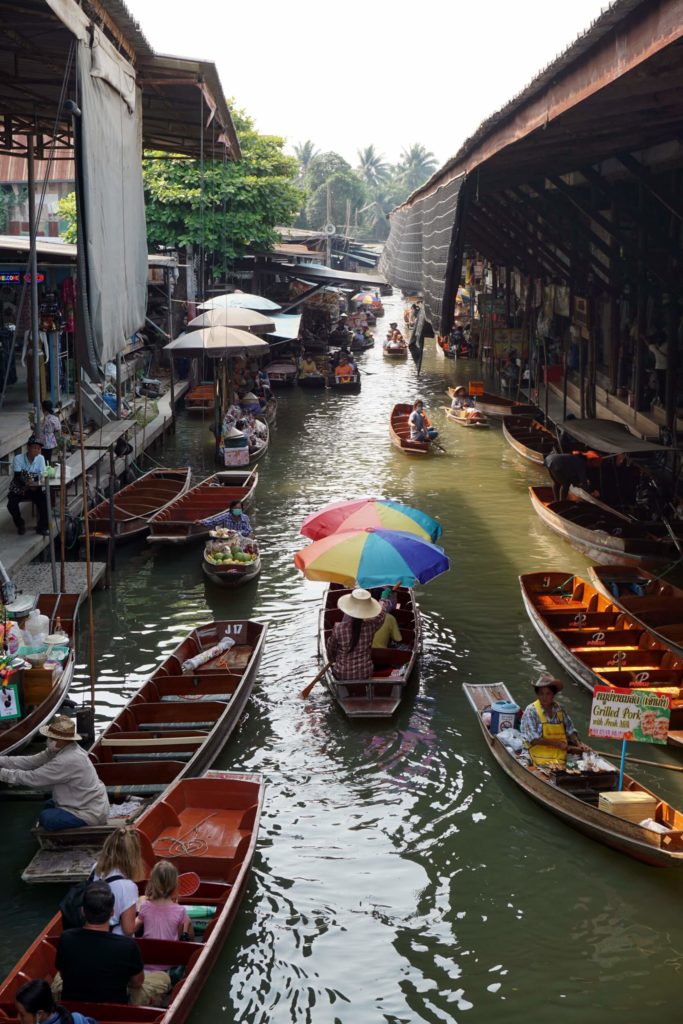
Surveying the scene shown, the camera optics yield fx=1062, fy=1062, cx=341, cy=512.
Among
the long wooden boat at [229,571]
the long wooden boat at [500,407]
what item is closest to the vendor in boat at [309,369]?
the long wooden boat at [500,407]

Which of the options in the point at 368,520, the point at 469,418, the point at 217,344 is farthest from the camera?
the point at 469,418

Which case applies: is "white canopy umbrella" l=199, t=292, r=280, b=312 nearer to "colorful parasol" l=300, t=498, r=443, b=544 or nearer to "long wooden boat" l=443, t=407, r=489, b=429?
"long wooden boat" l=443, t=407, r=489, b=429

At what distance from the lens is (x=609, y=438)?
1758cm

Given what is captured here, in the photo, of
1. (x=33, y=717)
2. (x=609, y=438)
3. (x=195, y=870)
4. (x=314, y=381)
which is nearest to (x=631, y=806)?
(x=195, y=870)

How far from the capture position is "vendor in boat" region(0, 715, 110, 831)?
834cm

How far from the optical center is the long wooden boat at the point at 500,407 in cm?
3067

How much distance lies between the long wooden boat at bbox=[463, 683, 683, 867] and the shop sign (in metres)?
0.55

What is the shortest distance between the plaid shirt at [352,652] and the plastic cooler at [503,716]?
1624 mm

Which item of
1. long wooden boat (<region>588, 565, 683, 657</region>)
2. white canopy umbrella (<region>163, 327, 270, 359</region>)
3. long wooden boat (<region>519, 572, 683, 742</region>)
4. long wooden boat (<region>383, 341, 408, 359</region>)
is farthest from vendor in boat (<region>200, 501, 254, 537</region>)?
long wooden boat (<region>383, 341, 408, 359</region>)

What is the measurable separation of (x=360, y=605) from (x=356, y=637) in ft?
1.24

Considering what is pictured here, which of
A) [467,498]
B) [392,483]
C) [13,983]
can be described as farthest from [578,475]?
[13,983]

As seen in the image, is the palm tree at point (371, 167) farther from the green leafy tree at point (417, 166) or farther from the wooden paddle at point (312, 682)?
the wooden paddle at point (312, 682)

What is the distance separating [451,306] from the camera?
19.7 m

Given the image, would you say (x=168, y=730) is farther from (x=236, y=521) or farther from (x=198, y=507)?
(x=198, y=507)
